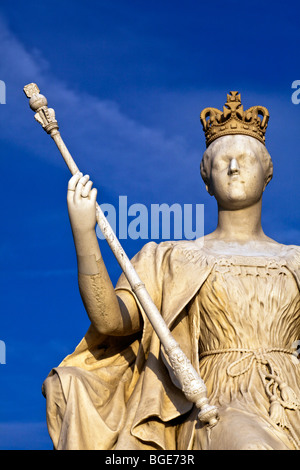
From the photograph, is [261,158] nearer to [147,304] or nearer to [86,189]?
[86,189]

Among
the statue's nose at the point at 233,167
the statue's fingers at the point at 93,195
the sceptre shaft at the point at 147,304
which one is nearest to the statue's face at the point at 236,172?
the statue's nose at the point at 233,167

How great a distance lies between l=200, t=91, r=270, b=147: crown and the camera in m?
11.0

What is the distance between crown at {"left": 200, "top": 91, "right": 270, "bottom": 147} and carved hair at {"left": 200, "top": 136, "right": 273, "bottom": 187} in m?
0.10

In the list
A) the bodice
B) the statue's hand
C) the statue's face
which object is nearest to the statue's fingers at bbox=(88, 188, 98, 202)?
the statue's hand

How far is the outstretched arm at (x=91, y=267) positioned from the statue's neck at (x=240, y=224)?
1.49 metres

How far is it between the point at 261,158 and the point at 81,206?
2.40 meters

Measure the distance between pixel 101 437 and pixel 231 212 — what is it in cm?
283

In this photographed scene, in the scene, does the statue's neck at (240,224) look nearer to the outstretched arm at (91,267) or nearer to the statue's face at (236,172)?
the statue's face at (236,172)

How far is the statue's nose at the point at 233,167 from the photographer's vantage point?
421 inches

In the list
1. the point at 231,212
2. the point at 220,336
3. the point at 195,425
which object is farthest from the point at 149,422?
the point at 231,212

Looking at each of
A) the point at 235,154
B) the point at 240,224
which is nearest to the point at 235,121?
the point at 235,154

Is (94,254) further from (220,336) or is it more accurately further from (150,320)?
(220,336)

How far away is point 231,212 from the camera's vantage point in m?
11.0
